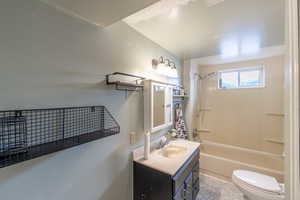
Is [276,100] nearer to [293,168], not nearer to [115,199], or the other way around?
[293,168]

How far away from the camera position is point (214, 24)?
4.84 feet

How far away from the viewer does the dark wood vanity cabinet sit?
132 cm

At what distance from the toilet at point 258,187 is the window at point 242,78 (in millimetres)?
1647

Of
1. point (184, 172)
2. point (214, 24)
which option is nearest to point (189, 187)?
point (184, 172)

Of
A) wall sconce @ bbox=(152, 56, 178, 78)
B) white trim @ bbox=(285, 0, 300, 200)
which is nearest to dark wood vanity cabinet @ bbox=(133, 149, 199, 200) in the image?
white trim @ bbox=(285, 0, 300, 200)

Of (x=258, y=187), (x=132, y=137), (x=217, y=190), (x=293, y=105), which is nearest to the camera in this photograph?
(x=293, y=105)

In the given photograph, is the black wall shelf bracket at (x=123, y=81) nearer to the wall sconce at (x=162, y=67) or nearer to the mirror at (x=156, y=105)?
the mirror at (x=156, y=105)

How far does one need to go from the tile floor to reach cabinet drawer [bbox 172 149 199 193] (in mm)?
692

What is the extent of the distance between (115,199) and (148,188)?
0.34 m

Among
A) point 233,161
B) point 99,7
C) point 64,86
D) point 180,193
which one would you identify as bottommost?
point 233,161

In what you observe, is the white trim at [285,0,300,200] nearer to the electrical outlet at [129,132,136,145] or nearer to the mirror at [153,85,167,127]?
the electrical outlet at [129,132,136,145]

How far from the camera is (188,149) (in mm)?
1965

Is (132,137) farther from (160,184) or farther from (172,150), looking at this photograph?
(172,150)

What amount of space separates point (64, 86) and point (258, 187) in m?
2.40
